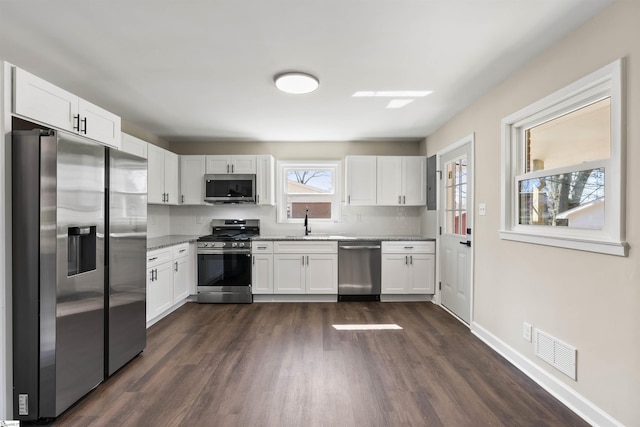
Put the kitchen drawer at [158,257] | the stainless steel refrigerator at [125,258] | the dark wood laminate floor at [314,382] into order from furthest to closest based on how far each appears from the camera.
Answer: the kitchen drawer at [158,257] → the stainless steel refrigerator at [125,258] → the dark wood laminate floor at [314,382]

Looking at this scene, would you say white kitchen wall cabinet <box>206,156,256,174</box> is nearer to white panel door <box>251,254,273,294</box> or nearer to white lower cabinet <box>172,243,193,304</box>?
white lower cabinet <box>172,243,193,304</box>

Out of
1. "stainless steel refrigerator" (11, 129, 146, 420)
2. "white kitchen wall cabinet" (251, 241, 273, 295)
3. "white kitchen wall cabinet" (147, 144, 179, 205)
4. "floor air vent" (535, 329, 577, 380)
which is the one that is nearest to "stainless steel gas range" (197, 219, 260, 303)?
"white kitchen wall cabinet" (251, 241, 273, 295)

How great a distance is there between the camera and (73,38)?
77.3 inches

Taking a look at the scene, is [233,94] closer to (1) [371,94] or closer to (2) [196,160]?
(1) [371,94]

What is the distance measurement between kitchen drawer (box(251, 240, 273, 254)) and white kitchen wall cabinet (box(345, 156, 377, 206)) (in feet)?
4.62

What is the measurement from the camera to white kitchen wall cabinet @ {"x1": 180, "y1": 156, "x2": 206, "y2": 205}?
14.5 feet

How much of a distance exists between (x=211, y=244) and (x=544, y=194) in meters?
3.77

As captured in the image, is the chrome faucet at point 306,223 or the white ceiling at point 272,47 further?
the chrome faucet at point 306,223

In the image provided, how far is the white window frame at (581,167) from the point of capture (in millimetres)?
1572

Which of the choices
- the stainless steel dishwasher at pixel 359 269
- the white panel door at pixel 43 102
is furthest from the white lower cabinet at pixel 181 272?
the stainless steel dishwasher at pixel 359 269

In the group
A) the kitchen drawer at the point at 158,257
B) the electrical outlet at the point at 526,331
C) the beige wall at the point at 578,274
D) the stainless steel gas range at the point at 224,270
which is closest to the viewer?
the beige wall at the point at 578,274

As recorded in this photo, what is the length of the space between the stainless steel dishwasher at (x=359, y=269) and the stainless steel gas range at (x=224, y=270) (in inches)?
51.2

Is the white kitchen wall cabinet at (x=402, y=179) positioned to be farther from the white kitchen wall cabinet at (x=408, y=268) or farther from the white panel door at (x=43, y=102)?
the white panel door at (x=43, y=102)

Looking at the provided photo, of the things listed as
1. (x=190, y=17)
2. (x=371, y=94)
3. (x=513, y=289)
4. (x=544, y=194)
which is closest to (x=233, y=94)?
(x=190, y=17)
